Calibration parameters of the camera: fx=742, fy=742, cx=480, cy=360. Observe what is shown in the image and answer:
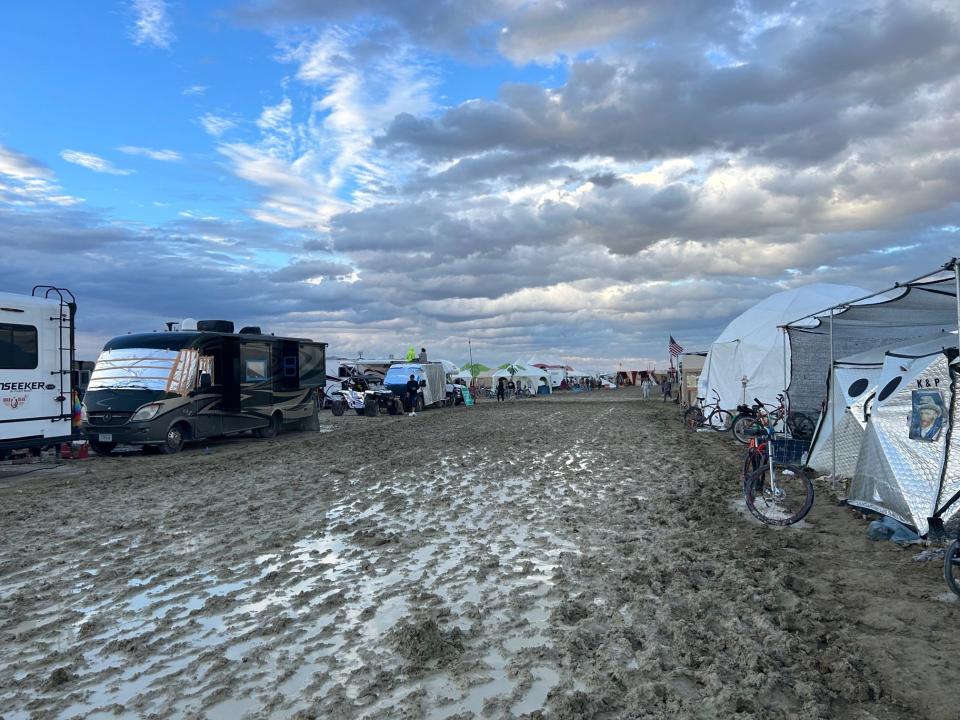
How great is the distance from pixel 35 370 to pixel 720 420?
1819 centimetres

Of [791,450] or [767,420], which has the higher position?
[767,420]

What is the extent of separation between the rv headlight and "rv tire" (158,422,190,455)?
0.64 m

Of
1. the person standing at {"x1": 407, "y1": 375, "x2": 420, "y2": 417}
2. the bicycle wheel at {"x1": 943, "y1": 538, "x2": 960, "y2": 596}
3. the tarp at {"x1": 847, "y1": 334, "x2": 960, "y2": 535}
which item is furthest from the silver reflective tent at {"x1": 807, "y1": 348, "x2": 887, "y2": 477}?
the person standing at {"x1": 407, "y1": 375, "x2": 420, "y2": 417}

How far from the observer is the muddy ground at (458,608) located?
160 inches

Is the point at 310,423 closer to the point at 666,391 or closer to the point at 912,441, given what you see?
the point at 912,441

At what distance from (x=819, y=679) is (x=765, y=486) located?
534 cm

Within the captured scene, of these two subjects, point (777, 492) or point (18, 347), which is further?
point (18, 347)

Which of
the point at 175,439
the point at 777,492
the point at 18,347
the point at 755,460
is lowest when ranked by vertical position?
the point at 175,439

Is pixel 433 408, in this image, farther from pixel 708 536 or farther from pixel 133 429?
pixel 708 536

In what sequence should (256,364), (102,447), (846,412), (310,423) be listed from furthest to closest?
1. (310,423)
2. (256,364)
3. (102,447)
4. (846,412)

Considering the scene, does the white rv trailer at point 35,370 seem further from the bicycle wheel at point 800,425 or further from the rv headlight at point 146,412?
the bicycle wheel at point 800,425

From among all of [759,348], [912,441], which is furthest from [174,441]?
[759,348]

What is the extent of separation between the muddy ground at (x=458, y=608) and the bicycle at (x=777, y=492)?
27 centimetres

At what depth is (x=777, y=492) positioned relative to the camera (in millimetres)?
9078
